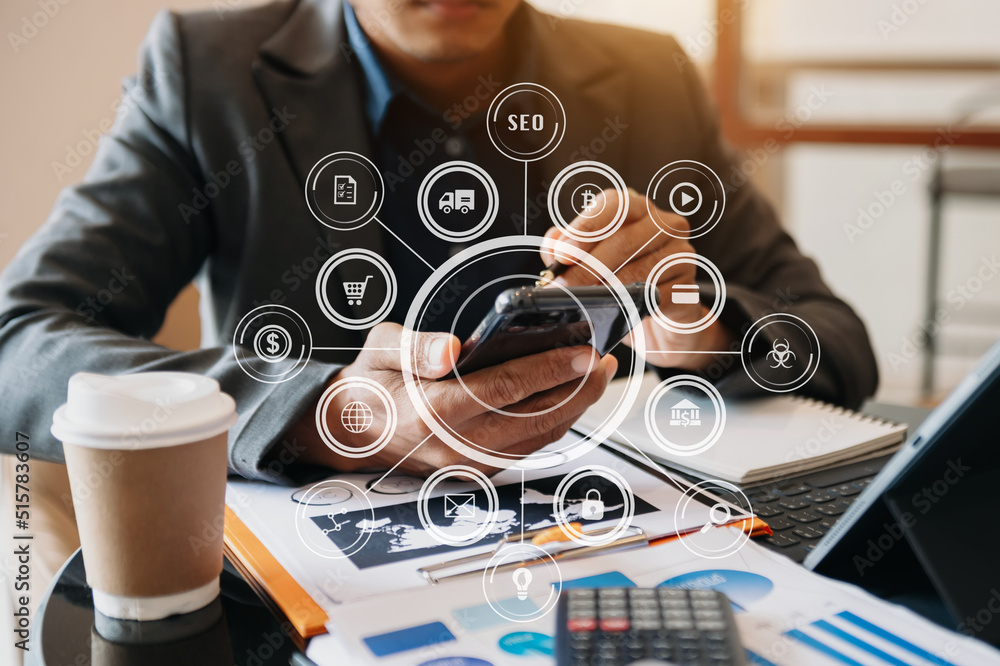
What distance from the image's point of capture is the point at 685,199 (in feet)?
1.86

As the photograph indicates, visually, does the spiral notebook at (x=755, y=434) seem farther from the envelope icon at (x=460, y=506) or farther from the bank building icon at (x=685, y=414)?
the envelope icon at (x=460, y=506)

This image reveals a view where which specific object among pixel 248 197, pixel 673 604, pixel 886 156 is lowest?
pixel 886 156

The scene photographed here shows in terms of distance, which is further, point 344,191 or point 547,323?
point 344,191

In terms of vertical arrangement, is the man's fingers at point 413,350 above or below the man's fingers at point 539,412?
above

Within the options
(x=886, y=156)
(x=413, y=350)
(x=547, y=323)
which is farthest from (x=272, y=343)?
(x=886, y=156)

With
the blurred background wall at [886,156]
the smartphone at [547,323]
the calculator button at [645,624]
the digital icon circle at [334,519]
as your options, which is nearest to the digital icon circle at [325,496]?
the digital icon circle at [334,519]

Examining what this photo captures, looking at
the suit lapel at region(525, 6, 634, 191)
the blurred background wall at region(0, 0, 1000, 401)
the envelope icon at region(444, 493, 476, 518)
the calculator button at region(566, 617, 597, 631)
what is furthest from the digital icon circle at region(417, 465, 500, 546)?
the blurred background wall at region(0, 0, 1000, 401)

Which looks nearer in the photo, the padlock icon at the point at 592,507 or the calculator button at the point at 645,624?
the calculator button at the point at 645,624

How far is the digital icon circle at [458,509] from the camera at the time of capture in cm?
45

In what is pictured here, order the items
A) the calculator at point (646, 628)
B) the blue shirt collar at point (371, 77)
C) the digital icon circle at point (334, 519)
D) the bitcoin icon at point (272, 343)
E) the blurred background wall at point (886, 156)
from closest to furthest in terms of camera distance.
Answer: the calculator at point (646, 628) → the digital icon circle at point (334, 519) → the bitcoin icon at point (272, 343) → the blue shirt collar at point (371, 77) → the blurred background wall at point (886, 156)

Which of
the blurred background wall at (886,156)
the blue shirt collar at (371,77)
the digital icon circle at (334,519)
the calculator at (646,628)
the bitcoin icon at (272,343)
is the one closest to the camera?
the calculator at (646,628)

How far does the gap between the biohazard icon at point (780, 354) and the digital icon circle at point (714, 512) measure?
10 cm

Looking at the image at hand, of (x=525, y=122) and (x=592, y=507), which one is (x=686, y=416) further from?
(x=525, y=122)

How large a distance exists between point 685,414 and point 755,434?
51 mm
